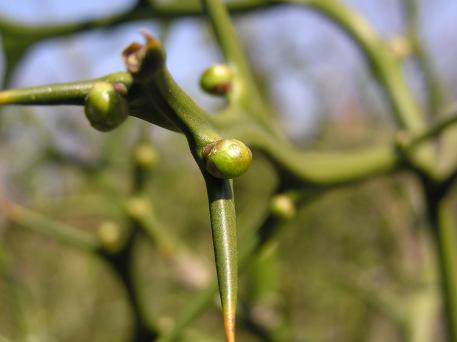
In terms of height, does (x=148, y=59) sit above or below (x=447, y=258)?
above

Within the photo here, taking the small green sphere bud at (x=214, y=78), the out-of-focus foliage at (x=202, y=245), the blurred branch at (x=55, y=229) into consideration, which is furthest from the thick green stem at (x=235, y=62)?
the blurred branch at (x=55, y=229)

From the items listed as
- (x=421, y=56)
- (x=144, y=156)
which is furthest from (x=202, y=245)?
(x=144, y=156)

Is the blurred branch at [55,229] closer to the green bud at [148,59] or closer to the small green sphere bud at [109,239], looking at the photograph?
the small green sphere bud at [109,239]

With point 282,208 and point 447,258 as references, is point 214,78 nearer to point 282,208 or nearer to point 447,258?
point 282,208

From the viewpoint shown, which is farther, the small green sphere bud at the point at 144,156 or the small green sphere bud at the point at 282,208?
the small green sphere bud at the point at 144,156

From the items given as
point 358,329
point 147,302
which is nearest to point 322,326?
point 358,329

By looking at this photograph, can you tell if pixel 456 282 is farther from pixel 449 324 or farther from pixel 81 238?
pixel 81 238

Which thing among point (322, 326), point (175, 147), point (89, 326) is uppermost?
point (175, 147)
